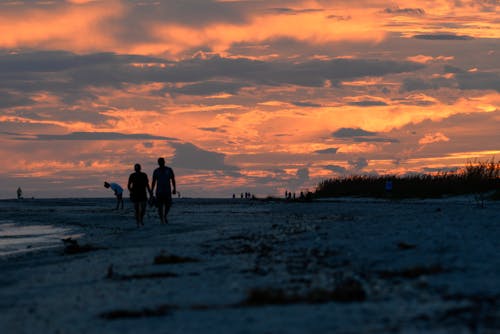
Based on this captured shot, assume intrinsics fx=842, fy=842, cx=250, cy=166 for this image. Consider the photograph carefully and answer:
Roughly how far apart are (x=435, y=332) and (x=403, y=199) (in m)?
44.6

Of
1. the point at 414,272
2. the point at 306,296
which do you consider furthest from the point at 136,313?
the point at 414,272

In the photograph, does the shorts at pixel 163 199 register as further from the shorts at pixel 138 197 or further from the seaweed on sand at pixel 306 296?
the seaweed on sand at pixel 306 296

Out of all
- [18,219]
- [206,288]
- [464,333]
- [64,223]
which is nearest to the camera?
[464,333]

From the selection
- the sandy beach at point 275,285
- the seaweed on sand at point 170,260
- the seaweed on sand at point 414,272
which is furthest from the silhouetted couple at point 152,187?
the seaweed on sand at point 414,272

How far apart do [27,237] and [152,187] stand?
4.21 metres

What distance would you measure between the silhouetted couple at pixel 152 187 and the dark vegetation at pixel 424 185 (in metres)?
20.1

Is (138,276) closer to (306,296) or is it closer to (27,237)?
(306,296)

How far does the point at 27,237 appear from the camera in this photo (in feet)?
82.3

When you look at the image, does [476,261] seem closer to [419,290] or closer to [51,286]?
[419,290]

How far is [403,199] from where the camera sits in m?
51.2

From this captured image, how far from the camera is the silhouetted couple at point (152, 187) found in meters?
27.0

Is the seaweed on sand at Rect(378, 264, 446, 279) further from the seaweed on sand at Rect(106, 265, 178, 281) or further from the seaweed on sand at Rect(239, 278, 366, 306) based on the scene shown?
the seaweed on sand at Rect(106, 265, 178, 281)

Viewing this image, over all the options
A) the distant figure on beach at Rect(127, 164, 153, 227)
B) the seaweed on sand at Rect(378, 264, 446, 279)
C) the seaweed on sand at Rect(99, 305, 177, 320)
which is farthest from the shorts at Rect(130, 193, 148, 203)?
the seaweed on sand at Rect(99, 305, 177, 320)

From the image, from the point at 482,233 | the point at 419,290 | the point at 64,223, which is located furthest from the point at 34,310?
the point at 64,223
